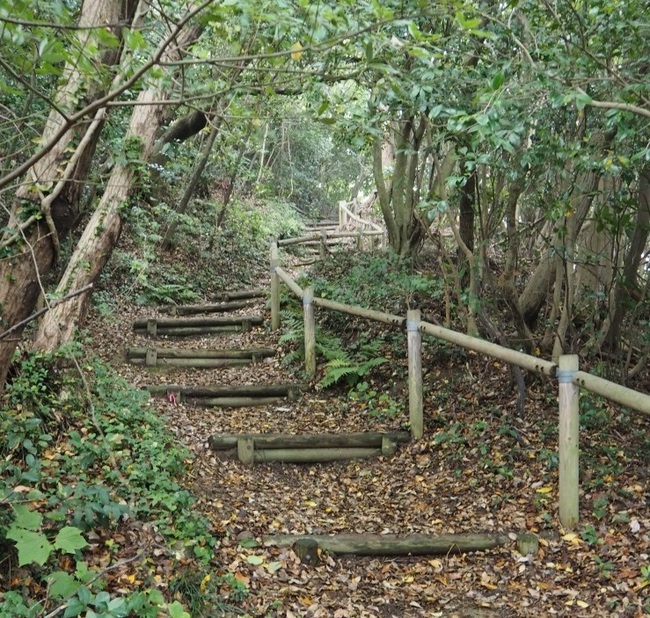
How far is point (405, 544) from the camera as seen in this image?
3896mm

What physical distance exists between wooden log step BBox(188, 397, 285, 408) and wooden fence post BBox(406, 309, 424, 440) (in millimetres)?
1684

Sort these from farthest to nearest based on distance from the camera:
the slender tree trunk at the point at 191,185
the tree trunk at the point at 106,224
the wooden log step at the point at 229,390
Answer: the slender tree trunk at the point at 191,185 → the wooden log step at the point at 229,390 → the tree trunk at the point at 106,224

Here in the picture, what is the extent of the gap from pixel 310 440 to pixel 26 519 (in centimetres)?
283

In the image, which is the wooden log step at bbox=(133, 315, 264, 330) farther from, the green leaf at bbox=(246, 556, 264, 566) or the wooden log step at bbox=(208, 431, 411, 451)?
the green leaf at bbox=(246, 556, 264, 566)

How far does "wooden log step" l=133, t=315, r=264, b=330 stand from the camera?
8852mm

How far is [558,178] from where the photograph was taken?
18.1 ft

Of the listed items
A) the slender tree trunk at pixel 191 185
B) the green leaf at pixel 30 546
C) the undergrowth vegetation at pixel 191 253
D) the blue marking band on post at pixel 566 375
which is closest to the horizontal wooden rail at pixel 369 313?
the blue marking band on post at pixel 566 375

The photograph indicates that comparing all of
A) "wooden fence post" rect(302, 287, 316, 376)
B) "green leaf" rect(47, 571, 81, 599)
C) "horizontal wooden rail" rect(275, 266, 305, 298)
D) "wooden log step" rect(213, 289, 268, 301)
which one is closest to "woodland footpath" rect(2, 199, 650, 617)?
"green leaf" rect(47, 571, 81, 599)

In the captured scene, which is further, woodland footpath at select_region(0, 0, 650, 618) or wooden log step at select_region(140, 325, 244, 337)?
wooden log step at select_region(140, 325, 244, 337)

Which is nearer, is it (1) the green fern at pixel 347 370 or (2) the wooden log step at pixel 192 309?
(1) the green fern at pixel 347 370

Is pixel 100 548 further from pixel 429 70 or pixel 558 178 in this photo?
pixel 558 178

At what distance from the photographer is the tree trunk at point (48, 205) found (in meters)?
3.61

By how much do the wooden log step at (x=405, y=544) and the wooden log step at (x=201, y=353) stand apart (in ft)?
13.2

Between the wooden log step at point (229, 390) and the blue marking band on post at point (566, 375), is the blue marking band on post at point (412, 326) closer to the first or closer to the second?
the wooden log step at point (229, 390)
